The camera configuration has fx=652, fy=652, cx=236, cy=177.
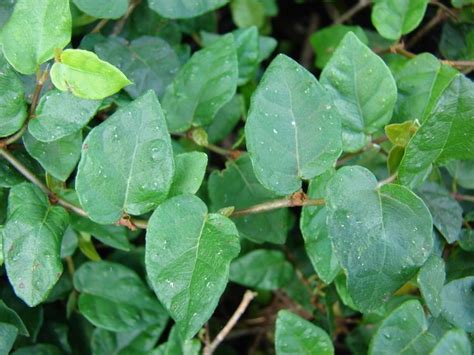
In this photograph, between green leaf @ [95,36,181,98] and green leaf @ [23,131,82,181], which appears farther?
green leaf @ [95,36,181,98]

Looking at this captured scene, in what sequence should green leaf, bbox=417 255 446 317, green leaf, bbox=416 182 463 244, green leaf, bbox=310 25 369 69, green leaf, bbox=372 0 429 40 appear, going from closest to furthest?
1. green leaf, bbox=417 255 446 317
2. green leaf, bbox=416 182 463 244
3. green leaf, bbox=372 0 429 40
4. green leaf, bbox=310 25 369 69

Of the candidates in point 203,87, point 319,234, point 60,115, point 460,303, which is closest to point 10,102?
point 60,115

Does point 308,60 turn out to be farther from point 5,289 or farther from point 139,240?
point 5,289

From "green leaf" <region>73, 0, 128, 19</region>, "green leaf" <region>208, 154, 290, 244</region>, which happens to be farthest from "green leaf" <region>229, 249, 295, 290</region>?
"green leaf" <region>73, 0, 128, 19</region>

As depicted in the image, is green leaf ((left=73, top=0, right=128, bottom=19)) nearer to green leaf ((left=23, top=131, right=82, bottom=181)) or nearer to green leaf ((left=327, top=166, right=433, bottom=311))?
green leaf ((left=23, top=131, right=82, bottom=181))

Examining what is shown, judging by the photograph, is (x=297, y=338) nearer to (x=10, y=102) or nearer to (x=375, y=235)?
(x=375, y=235)

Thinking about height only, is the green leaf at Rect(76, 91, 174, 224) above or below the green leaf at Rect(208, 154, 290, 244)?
above

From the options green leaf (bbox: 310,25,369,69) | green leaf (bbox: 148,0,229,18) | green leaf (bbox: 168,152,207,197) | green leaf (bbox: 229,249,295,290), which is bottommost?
green leaf (bbox: 229,249,295,290)

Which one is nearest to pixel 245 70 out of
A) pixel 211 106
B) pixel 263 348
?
pixel 211 106
